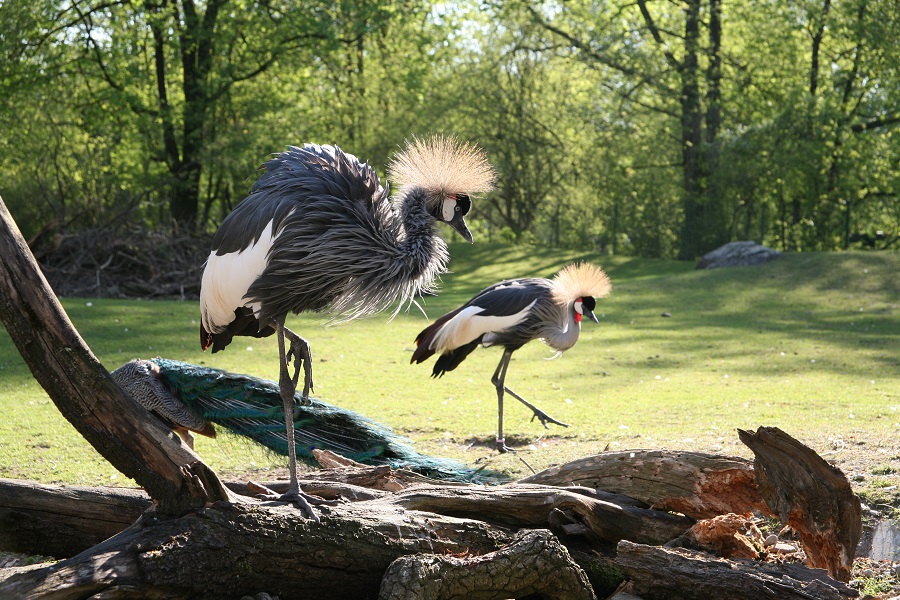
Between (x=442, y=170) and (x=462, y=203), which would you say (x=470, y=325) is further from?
(x=442, y=170)

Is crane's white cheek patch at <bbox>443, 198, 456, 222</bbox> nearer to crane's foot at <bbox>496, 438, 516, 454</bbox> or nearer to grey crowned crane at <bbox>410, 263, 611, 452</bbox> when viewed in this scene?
crane's foot at <bbox>496, 438, 516, 454</bbox>

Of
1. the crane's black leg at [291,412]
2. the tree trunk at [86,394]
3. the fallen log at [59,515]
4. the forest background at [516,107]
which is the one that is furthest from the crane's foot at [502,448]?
the forest background at [516,107]

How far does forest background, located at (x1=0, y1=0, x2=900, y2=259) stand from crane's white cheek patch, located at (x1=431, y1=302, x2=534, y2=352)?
41.1ft

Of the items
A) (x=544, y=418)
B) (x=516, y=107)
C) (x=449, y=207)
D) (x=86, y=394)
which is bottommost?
(x=544, y=418)

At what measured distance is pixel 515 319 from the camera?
8844mm

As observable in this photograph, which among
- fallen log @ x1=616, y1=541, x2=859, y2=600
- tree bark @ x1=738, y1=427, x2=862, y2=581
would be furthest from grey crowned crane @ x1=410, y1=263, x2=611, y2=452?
fallen log @ x1=616, y1=541, x2=859, y2=600

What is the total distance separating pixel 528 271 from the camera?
25031mm

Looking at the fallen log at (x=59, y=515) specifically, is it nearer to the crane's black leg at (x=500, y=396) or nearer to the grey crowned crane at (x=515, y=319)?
the crane's black leg at (x=500, y=396)

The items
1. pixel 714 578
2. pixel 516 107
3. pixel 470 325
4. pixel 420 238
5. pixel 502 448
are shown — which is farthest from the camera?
pixel 516 107

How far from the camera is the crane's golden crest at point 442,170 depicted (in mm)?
5285

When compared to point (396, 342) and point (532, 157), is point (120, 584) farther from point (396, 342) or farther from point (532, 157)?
point (532, 157)

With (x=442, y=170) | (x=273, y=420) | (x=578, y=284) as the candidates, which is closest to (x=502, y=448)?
(x=578, y=284)

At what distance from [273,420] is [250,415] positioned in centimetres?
16

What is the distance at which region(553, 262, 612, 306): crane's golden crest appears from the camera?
9.07 m
